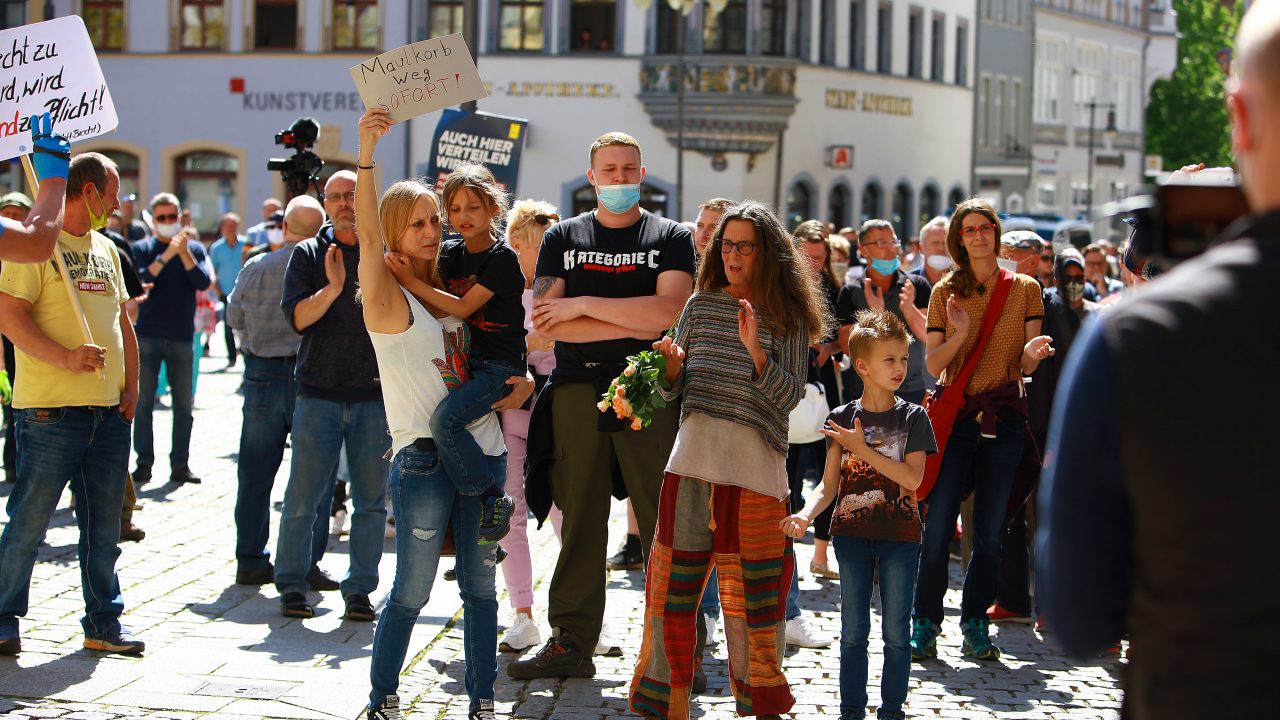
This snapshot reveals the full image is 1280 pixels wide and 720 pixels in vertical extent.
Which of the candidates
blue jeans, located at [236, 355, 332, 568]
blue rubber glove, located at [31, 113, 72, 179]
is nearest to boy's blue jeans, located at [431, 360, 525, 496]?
blue rubber glove, located at [31, 113, 72, 179]

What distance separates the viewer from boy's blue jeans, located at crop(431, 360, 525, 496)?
5449mm

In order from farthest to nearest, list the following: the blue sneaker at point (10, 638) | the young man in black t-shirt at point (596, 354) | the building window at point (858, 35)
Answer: the building window at point (858, 35) < the blue sneaker at point (10, 638) < the young man in black t-shirt at point (596, 354)

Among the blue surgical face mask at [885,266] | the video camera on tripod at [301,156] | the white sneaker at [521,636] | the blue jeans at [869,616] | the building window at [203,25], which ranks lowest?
the white sneaker at [521,636]

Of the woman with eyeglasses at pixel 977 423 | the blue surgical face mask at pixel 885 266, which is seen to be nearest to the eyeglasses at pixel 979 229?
the woman with eyeglasses at pixel 977 423

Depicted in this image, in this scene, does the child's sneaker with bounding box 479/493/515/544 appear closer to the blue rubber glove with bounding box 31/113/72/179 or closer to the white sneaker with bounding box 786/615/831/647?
the blue rubber glove with bounding box 31/113/72/179

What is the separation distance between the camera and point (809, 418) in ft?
27.5

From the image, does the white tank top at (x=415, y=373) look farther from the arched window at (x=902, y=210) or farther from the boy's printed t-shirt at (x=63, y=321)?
the arched window at (x=902, y=210)

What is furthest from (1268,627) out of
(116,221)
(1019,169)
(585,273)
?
(1019,169)

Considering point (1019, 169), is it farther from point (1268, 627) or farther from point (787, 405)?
point (1268, 627)

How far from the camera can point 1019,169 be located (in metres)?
49.1

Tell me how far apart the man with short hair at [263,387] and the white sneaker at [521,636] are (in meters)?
1.54

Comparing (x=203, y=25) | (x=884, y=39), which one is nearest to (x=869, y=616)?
(x=203, y=25)

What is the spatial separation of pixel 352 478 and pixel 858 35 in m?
34.0

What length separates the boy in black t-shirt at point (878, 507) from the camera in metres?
5.72
